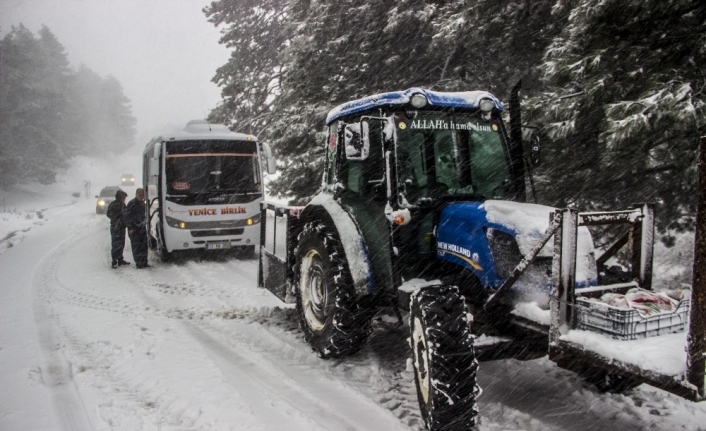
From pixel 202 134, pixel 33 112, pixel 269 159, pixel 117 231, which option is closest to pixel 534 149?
pixel 269 159

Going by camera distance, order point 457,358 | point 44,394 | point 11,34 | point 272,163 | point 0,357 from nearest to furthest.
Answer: point 457,358
point 44,394
point 0,357
point 272,163
point 11,34

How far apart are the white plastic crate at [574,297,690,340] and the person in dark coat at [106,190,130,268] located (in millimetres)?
10026

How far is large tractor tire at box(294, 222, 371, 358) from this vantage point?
453 centimetres

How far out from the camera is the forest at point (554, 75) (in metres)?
6.07

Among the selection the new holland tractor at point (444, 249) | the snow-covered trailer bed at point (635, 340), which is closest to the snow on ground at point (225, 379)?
the new holland tractor at point (444, 249)

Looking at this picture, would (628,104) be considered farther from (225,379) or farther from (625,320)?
(225,379)

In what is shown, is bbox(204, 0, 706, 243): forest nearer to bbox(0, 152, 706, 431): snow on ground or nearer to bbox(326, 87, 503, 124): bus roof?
bbox(326, 87, 503, 124): bus roof

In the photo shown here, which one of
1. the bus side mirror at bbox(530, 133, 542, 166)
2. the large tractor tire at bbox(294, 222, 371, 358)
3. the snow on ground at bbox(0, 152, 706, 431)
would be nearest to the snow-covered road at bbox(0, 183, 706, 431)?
the snow on ground at bbox(0, 152, 706, 431)

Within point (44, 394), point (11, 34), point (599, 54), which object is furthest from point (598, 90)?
point (11, 34)

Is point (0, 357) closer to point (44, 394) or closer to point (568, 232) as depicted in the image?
point (44, 394)

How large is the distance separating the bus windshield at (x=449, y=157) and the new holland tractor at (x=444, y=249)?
0.01m

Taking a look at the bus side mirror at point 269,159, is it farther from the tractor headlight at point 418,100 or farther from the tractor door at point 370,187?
the tractor headlight at point 418,100

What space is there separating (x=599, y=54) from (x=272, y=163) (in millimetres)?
6903

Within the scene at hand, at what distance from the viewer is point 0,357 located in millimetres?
5012
